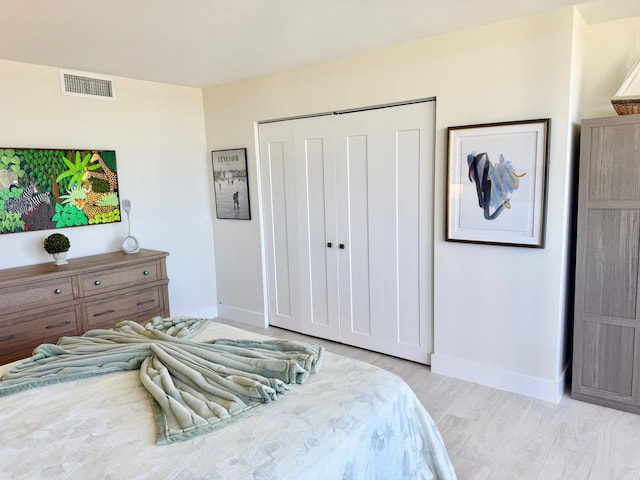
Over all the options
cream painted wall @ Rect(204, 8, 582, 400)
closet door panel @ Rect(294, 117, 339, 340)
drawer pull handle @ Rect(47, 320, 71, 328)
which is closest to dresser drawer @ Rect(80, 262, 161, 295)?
drawer pull handle @ Rect(47, 320, 71, 328)

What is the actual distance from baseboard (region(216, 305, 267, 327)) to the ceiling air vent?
2.26 metres

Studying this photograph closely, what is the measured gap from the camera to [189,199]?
435 cm

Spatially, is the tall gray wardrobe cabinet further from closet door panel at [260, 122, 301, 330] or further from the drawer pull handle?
the drawer pull handle

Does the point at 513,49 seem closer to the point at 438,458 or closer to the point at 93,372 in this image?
the point at 438,458

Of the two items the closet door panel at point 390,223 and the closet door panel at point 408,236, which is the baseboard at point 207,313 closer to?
the closet door panel at point 390,223

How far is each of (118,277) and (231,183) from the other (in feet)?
4.67

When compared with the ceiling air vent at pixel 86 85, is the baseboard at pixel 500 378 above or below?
below

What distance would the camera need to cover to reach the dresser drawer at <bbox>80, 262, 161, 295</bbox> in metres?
3.22

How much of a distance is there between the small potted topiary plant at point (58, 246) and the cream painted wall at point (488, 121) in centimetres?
219

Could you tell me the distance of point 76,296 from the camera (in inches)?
124

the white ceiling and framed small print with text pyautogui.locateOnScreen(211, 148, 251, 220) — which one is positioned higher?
the white ceiling

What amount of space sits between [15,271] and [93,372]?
1700mm

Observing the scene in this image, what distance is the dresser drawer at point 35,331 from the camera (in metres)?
2.83

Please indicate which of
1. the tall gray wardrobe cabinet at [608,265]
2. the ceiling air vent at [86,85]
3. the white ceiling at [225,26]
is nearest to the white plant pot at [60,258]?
the ceiling air vent at [86,85]
